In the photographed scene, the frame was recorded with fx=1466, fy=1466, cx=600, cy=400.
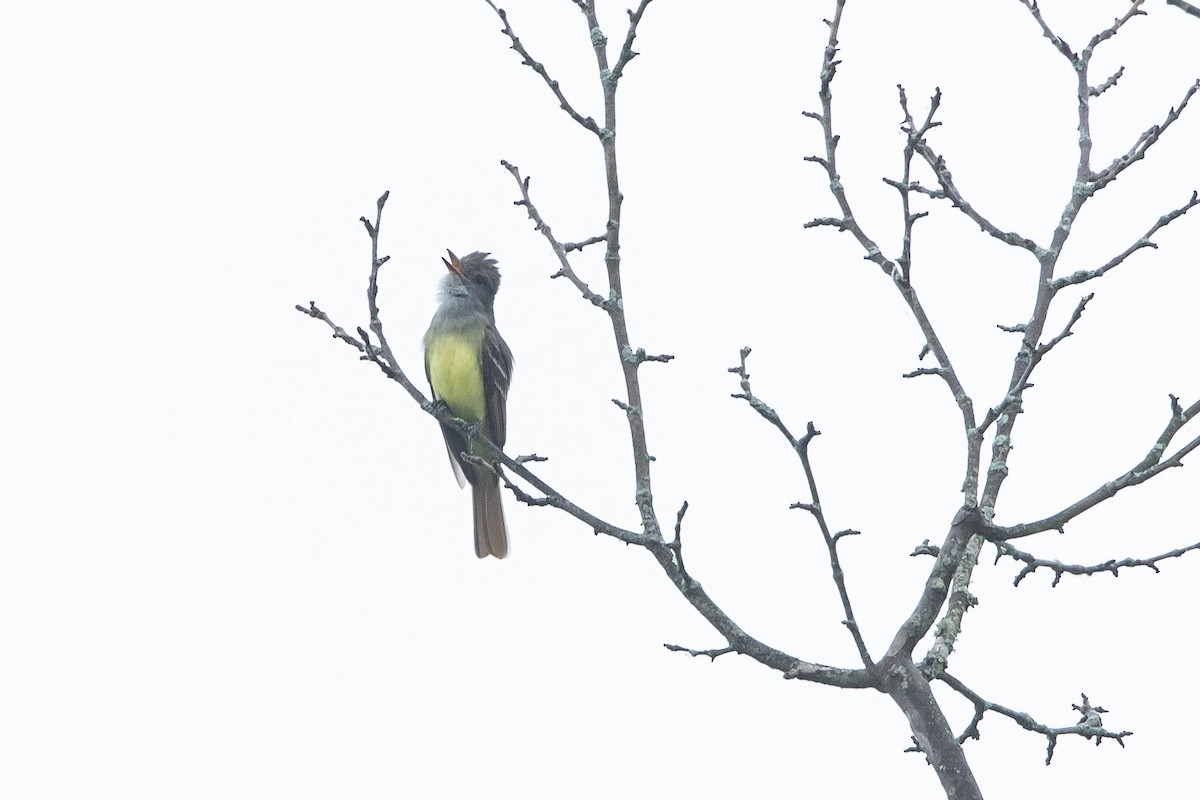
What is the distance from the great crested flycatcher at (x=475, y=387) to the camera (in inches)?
359

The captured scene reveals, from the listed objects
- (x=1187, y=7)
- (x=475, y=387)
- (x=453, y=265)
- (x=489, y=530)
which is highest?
(x=453, y=265)

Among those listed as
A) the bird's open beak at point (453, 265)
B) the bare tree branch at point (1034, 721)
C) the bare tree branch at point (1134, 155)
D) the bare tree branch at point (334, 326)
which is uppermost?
the bird's open beak at point (453, 265)

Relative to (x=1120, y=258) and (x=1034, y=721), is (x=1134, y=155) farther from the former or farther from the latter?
(x=1034, y=721)

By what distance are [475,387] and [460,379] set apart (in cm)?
11

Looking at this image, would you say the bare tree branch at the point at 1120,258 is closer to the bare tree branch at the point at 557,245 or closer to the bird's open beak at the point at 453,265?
the bare tree branch at the point at 557,245

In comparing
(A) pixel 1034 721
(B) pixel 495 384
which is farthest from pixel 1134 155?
(B) pixel 495 384

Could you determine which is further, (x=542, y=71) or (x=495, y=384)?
(x=495, y=384)

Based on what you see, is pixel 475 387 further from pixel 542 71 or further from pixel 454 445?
pixel 542 71

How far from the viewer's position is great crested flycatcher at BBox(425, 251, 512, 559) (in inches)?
359

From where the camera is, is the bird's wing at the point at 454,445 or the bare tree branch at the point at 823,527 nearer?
the bare tree branch at the point at 823,527

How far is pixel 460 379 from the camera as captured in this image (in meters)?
9.12

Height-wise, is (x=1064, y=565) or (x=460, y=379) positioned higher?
(x=460, y=379)

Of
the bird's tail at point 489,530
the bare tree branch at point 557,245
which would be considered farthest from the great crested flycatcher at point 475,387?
the bare tree branch at point 557,245

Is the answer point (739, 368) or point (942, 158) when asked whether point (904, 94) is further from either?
point (739, 368)
